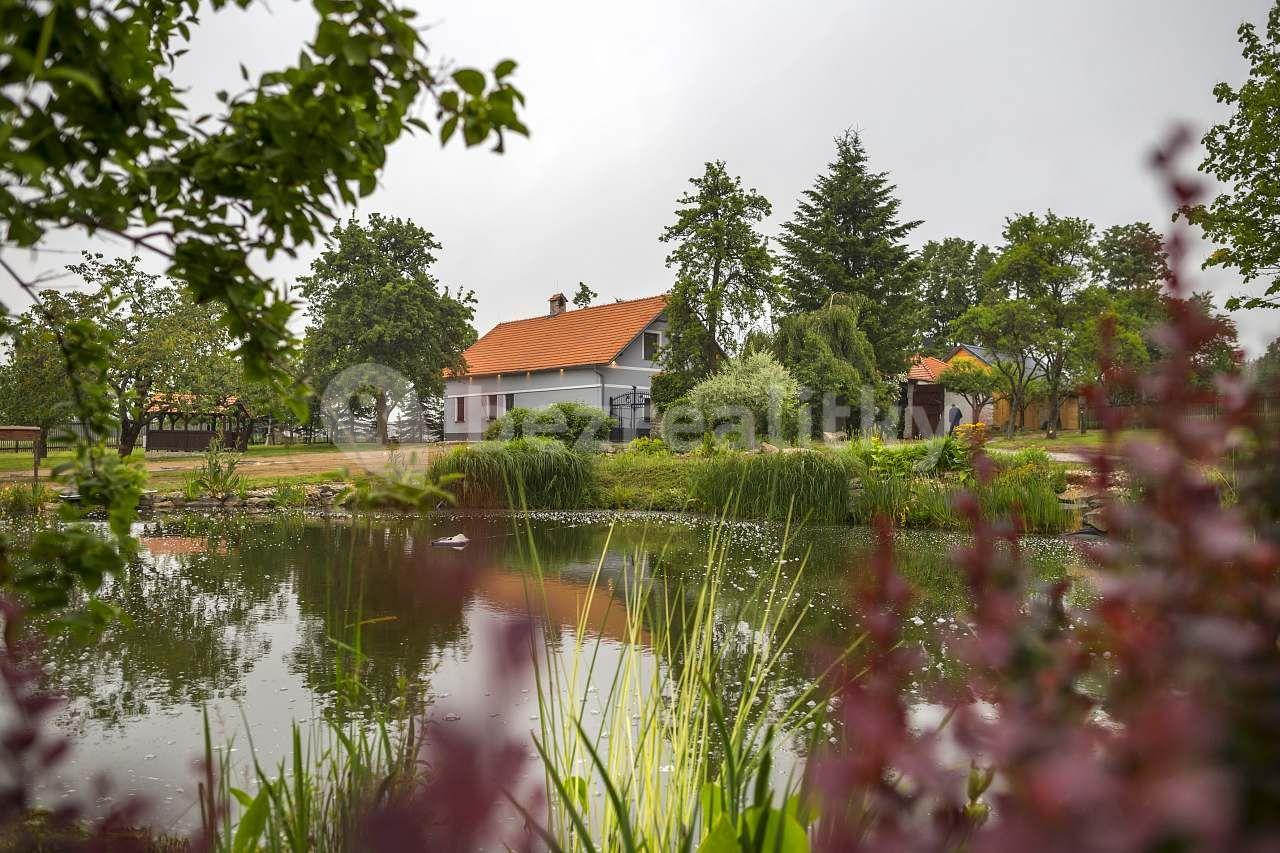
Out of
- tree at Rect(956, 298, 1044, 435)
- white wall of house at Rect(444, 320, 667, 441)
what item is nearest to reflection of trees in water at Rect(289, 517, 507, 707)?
white wall of house at Rect(444, 320, 667, 441)

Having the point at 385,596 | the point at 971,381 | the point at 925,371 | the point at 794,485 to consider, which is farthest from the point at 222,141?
the point at 925,371

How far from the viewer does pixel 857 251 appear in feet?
91.9

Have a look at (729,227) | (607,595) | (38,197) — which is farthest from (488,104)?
(729,227)

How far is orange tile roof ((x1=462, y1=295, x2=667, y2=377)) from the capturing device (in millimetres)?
28953

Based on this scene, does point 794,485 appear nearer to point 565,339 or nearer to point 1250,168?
point 1250,168

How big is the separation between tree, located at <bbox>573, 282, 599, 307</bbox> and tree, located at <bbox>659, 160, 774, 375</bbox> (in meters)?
15.8

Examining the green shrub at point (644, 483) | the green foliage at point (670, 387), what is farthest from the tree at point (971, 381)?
the green shrub at point (644, 483)

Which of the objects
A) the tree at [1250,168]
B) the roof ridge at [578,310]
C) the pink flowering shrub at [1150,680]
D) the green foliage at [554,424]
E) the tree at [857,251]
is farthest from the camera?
the roof ridge at [578,310]

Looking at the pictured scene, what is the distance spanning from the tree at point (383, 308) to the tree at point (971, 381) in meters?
18.2

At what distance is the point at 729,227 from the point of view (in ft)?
74.8

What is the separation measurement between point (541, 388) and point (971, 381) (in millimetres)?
15686

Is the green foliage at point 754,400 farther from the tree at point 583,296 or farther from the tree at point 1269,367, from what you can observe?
the tree at point 583,296

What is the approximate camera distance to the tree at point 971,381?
28797mm

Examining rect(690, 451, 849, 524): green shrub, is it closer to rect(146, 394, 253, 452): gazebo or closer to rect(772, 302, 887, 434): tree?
rect(772, 302, 887, 434): tree
